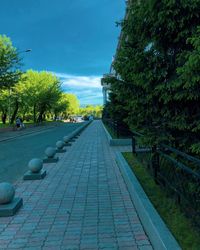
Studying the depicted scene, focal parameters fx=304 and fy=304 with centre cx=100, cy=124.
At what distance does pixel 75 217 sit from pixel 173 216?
1667 mm

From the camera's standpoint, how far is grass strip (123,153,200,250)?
3.51m

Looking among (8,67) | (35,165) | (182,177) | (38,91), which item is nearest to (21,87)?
(38,91)

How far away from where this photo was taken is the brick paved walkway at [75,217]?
4.12 meters

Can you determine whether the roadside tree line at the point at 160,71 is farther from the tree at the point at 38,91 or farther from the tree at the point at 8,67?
the tree at the point at 38,91

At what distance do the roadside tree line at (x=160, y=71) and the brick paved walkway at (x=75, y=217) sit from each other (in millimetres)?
1466

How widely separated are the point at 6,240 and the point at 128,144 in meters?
12.1

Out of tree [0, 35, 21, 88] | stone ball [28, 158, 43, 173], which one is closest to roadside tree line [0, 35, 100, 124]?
tree [0, 35, 21, 88]

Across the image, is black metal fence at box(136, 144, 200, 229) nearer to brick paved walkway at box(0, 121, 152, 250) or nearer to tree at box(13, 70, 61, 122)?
brick paved walkway at box(0, 121, 152, 250)

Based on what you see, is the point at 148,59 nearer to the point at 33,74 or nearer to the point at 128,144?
the point at 128,144

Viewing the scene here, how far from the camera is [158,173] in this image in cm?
608

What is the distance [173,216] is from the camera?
4.36 metres

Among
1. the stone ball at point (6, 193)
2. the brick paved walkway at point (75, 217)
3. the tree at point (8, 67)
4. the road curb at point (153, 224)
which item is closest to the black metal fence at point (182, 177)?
the road curb at point (153, 224)

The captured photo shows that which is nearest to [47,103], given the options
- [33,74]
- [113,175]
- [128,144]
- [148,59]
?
[33,74]

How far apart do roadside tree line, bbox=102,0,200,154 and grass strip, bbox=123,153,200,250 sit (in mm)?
961
